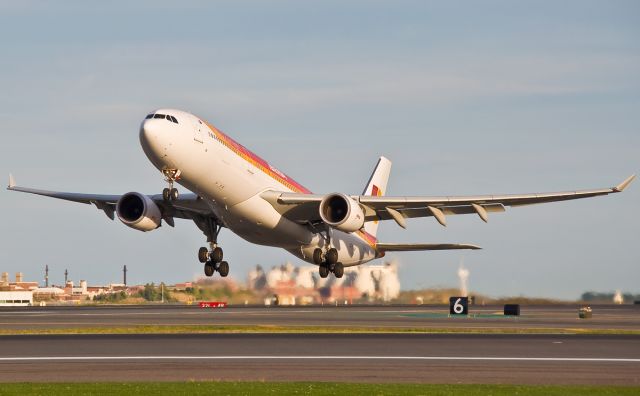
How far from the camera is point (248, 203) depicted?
147 feet

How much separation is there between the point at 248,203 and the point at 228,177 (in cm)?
284

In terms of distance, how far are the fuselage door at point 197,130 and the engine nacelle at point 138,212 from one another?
10420 mm

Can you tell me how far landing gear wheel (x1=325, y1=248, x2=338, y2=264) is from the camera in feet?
170

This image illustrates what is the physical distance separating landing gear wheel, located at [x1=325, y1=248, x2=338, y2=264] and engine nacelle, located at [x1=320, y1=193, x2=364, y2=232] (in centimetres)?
504

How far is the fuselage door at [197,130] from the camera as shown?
131 ft
